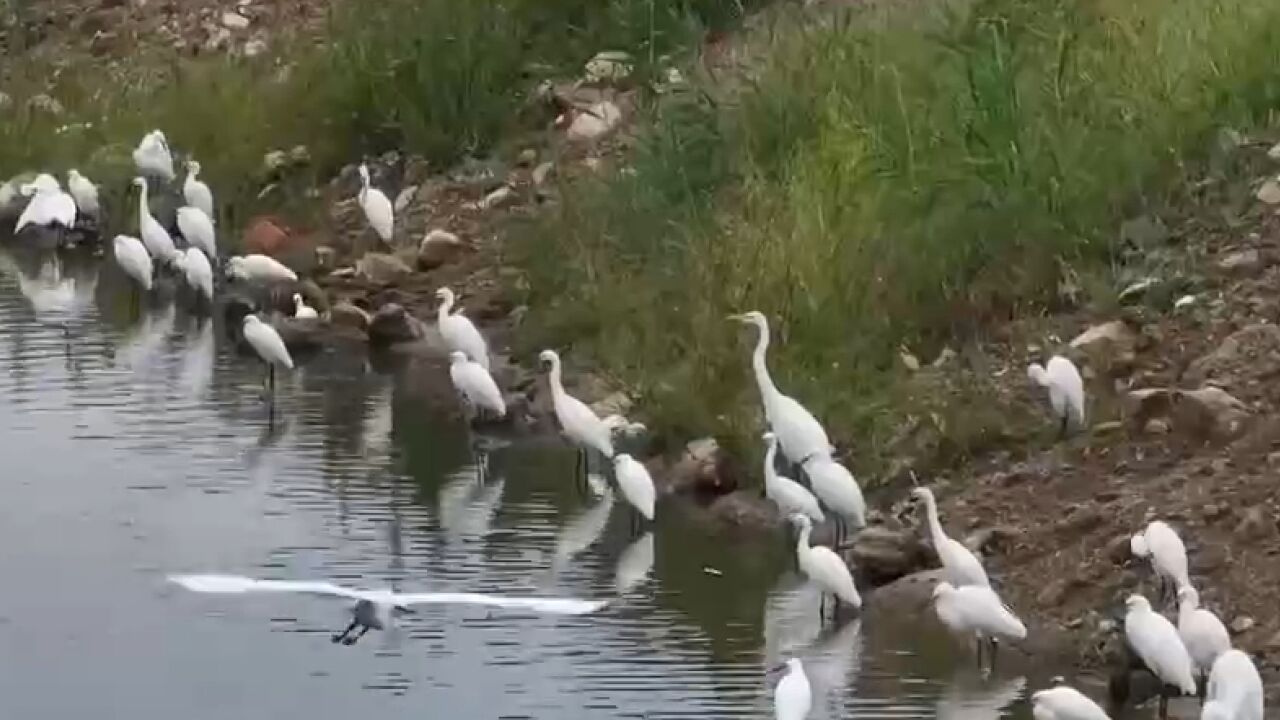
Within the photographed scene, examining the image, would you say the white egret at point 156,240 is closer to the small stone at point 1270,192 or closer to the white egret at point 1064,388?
the small stone at point 1270,192

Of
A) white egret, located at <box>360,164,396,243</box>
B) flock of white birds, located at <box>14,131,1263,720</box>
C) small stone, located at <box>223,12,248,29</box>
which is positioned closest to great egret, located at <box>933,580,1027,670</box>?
flock of white birds, located at <box>14,131,1263,720</box>

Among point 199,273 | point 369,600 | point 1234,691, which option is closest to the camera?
point 1234,691

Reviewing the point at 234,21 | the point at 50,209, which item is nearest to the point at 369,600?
the point at 50,209

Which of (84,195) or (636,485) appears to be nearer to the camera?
(636,485)

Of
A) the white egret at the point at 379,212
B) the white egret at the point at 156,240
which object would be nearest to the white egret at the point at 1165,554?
the white egret at the point at 379,212

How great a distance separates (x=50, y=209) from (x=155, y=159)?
2.63 ft

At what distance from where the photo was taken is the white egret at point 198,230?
19859 millimetres

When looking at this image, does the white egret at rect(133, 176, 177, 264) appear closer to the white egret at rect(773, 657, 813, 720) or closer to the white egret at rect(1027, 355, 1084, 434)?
the white egret at rect(1027, 355, 1084, 434)

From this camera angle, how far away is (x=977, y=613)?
1152cm

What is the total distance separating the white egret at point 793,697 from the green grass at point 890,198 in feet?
11.8

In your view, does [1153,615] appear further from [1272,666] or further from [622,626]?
[622,626]

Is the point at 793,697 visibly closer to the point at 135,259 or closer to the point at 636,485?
the point at 636,485

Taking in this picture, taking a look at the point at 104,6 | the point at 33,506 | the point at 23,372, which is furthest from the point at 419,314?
the point at 104,6

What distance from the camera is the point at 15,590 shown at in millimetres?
12625
